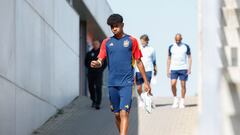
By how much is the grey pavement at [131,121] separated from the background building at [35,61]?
31 centimetres

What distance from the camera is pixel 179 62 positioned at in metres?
18.0

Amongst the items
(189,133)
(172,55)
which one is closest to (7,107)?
(189,133)

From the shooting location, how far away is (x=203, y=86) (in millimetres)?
6113

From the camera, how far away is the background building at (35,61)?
12.9m

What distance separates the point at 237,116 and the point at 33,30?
9.17 metres

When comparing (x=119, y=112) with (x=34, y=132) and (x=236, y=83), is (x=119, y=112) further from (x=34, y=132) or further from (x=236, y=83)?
(x=236, y=83)

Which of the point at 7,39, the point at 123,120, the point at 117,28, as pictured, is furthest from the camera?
the point at 7,39

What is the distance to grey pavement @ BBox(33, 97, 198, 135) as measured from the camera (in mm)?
15164

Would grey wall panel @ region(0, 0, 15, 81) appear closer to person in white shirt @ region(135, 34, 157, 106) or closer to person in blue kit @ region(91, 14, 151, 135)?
person in blue kit @ region(91, 14, 151, 135)

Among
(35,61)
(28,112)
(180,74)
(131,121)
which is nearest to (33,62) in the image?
(35,61)

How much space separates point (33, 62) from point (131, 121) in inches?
99.3

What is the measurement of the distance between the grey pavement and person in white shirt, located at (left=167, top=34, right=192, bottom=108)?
681 millimetres

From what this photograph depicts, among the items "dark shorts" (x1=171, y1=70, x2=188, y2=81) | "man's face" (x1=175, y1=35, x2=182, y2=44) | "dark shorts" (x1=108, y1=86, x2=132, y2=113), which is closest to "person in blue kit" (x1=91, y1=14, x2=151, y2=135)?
"dark shorts" (x1=108, y1=86, x2=132, y2=113)

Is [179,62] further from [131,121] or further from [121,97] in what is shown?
[121,97]
